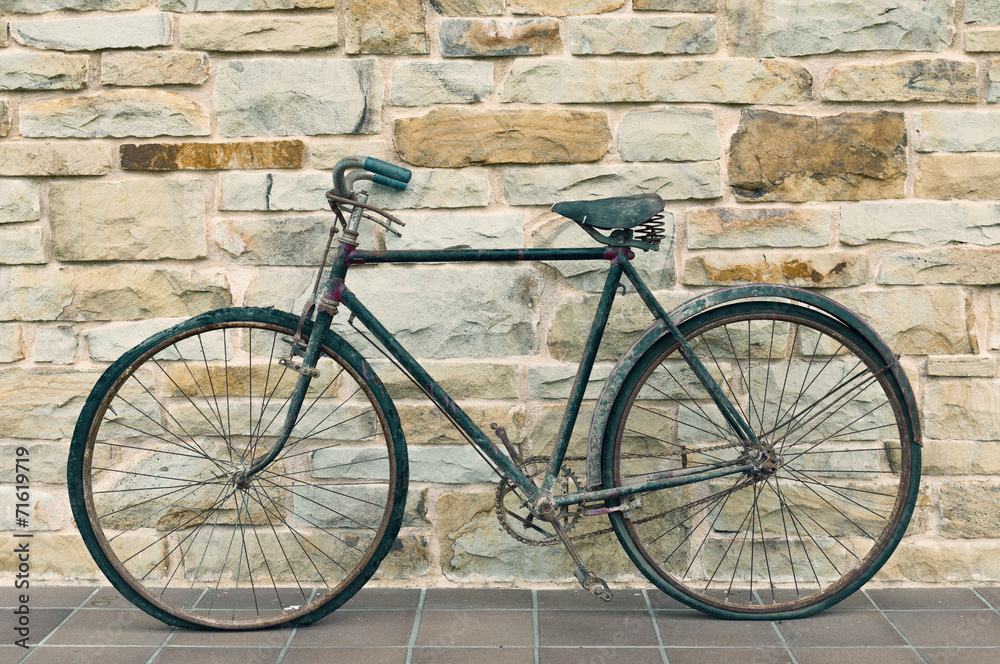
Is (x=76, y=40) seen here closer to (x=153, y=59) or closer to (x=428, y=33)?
(x=153, y=59)

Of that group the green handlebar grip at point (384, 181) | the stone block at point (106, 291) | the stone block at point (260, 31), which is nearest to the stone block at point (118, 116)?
the stone block at point (260, 31)

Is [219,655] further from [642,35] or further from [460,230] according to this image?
[642,35]

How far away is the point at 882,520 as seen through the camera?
2787 mm

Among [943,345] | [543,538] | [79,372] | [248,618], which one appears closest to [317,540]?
[248,618]

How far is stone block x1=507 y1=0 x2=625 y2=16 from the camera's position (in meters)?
2.64

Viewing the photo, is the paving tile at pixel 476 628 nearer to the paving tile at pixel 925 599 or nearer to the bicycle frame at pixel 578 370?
the bicycle frame at pixel 578 370

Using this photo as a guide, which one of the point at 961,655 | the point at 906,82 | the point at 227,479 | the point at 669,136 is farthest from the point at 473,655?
the point at 906,82

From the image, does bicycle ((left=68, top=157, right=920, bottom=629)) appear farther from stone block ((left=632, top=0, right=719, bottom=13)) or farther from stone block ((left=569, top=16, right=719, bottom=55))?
stone block ((left=632, top=0, right=719, bottom=13))

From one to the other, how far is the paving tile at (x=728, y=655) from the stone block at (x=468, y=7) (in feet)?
6.87

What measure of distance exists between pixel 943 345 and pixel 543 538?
5.01 ft

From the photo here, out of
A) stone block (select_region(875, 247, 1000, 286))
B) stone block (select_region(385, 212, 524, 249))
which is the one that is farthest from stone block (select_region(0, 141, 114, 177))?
stone block (select_region(875, 247, 1000, 286))

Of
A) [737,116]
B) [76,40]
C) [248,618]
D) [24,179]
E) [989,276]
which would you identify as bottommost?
[248,618]

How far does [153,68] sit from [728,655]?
2607 millimetres

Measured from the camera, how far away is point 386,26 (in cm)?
265
